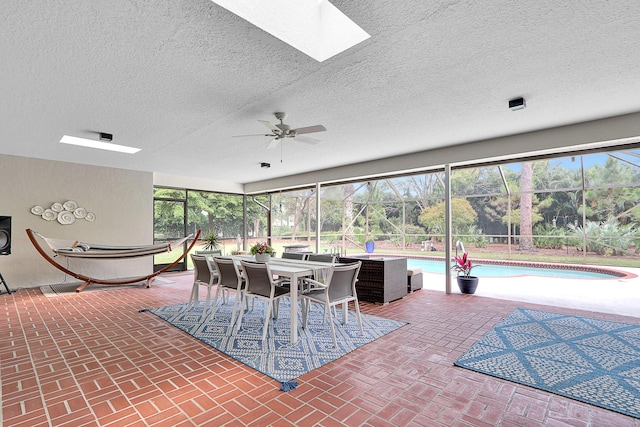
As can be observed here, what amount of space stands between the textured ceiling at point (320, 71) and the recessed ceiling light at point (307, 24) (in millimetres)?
81

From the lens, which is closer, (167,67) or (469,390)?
(469,390)

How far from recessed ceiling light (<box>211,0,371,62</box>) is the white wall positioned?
20.9 ft

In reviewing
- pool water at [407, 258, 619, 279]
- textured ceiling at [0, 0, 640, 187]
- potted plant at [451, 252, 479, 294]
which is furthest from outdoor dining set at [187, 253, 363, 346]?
pool water at [407, 258, 619, 279]

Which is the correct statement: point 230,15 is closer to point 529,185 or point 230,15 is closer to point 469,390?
point 469,390

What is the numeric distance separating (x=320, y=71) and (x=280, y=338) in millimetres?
2539

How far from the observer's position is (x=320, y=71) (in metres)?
2.63

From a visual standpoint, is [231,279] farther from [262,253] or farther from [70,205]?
[70,205]

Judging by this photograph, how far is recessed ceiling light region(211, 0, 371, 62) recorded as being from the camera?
1.98 metres

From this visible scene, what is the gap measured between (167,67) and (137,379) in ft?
8.02

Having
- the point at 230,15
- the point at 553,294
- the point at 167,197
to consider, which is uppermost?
the point at 230,15

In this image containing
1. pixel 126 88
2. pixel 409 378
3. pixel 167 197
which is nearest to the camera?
pixel 409 378

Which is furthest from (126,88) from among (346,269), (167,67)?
(346,269)

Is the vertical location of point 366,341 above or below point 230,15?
below

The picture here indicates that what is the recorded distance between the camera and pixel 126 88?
2941 mm
